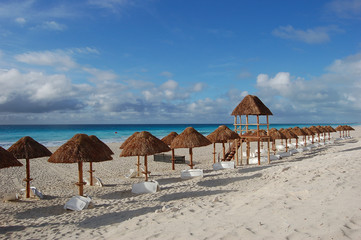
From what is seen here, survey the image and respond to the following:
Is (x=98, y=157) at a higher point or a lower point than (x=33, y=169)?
higher

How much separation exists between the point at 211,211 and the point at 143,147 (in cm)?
478

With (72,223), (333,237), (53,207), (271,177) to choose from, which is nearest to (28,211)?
(53,207)

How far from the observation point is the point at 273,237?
4113 millimetres

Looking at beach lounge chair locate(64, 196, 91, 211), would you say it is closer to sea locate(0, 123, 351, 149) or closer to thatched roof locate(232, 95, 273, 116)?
thatched roof locate(232, 95, 273, 116)

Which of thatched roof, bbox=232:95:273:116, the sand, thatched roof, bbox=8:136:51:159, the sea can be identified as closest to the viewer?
the sand

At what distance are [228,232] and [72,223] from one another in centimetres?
400

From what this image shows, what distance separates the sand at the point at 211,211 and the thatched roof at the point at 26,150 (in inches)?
62.9

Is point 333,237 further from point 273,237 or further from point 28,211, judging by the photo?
point 28,211

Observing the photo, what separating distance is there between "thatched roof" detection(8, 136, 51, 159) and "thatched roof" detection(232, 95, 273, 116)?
1093 centimetres

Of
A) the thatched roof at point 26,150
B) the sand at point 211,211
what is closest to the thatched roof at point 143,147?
the sand at point 211,211


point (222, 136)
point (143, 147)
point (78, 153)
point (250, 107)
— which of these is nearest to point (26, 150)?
point (78, 153)

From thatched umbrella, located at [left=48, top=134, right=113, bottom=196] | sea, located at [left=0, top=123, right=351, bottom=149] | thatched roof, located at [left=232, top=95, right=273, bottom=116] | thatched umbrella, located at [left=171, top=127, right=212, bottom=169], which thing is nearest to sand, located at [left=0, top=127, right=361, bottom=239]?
thatched umbrella, located at [left=48, top=134, right=113, bottom=196]

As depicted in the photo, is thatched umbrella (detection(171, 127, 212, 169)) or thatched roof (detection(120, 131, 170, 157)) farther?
thatched umbrella (detection(171, 127, 212, 169))

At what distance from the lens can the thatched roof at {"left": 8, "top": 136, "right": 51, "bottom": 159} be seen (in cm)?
846
